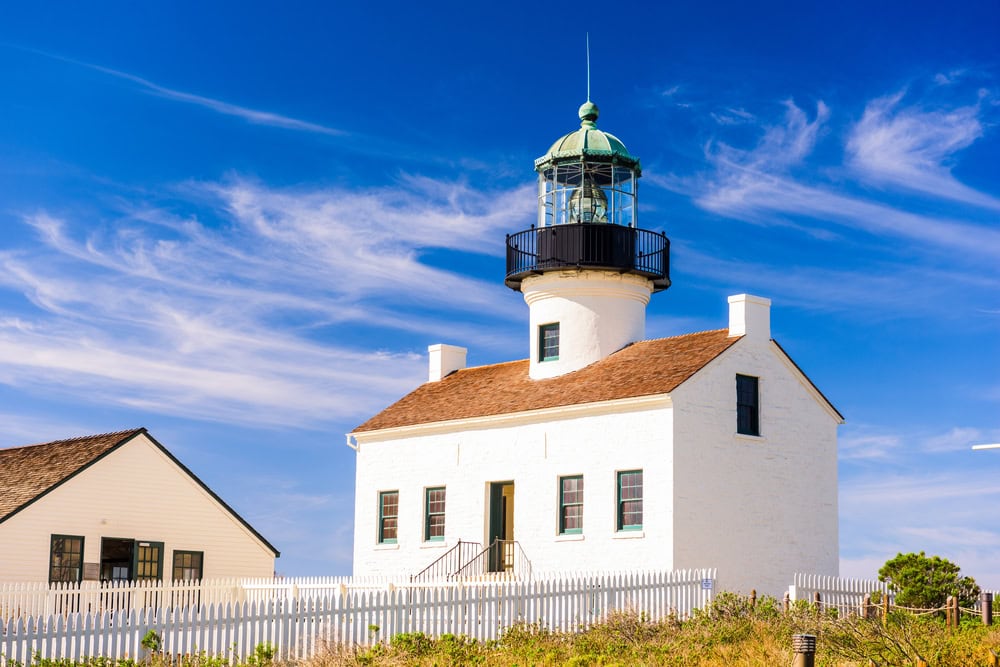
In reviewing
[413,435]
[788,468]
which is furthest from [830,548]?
[413,435]

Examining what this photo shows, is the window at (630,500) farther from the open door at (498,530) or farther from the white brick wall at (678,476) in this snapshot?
the open door at (498,530)

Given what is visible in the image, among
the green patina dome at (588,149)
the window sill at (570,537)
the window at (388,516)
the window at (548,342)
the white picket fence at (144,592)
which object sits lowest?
the white picket fence at (144,592)

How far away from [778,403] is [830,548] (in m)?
3.63

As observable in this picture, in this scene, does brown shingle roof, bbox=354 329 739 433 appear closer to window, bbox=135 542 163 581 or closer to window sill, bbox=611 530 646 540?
window sill, bbox=611 530 646 540

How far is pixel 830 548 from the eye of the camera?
93.1 ft

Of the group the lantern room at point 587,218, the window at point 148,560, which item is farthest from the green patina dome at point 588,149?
the window at point 148,560

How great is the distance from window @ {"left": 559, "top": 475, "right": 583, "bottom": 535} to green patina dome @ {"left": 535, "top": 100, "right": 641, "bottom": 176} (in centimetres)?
831

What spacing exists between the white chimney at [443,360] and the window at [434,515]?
18.0 ft

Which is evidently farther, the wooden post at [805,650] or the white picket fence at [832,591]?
the white picket fence at [832,591]

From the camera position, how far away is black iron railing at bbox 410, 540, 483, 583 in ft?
95.5

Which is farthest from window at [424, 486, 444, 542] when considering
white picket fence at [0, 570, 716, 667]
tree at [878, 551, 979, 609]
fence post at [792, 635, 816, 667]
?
fence post at [792, 635, 816, 667]

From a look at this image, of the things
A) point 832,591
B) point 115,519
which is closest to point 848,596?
point 832,591

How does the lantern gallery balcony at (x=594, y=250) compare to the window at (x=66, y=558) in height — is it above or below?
above

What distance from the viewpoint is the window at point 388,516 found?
3166cm
